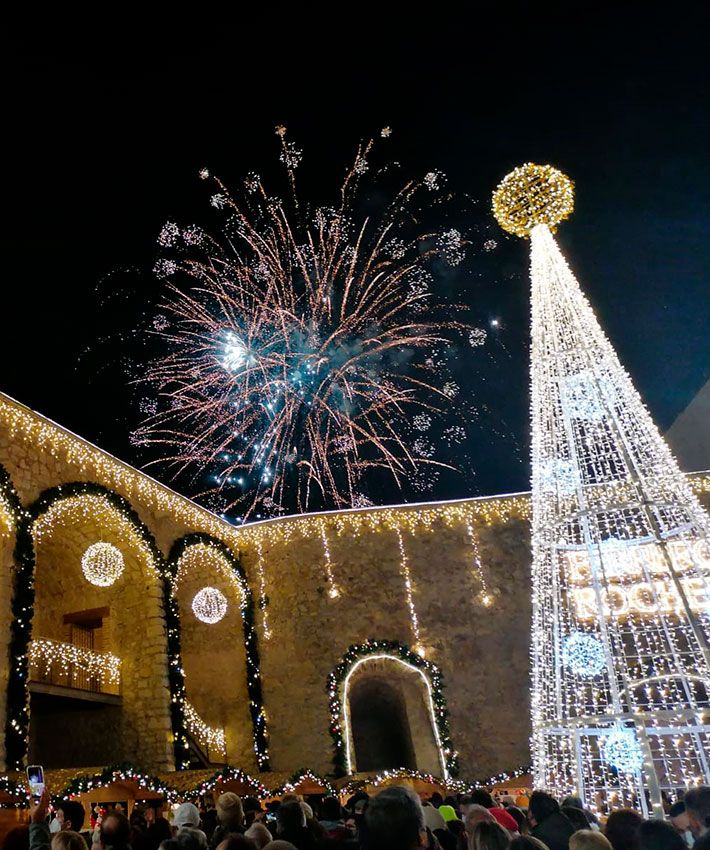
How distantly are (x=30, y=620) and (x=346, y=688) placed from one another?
687 cm

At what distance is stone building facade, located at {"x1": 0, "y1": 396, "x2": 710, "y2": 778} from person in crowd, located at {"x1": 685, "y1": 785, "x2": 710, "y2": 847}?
8.82 meters

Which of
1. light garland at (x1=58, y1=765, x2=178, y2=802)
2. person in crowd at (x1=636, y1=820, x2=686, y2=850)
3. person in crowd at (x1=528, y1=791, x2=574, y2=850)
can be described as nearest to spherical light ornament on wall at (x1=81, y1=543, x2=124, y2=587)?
light garland at (x1=58, y1=765, x2=178, y2=802)

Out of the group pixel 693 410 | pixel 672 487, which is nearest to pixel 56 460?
pixel 672 487

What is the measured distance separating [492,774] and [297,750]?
12.4ft

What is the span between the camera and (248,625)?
552 inches

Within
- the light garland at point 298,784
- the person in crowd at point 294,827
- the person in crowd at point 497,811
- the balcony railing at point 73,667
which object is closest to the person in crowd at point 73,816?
the person in crowd at point 294,827

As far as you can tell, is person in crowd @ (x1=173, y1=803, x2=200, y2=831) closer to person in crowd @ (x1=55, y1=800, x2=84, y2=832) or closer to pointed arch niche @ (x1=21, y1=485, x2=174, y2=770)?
person in crowd @ (x1=55, y1=800, x2=84, y2=832)

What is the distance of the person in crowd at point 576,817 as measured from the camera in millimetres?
3318

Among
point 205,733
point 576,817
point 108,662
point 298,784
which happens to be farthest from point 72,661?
point 576,817

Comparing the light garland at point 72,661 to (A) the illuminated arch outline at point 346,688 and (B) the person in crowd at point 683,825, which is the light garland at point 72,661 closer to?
(A) the illuminated arch outline at point 346,688

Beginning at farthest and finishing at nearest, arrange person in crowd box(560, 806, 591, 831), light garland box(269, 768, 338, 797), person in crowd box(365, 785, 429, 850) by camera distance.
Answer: light garland box(269, 768, 338, 797)
person in crowd box(560, 806, 591, 831)
person in crowd box(365, 785, 429, 850)

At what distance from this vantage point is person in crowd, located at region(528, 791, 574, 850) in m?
3.18

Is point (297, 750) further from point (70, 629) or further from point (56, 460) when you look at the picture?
point (56, 460)

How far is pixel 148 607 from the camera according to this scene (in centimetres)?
1143
